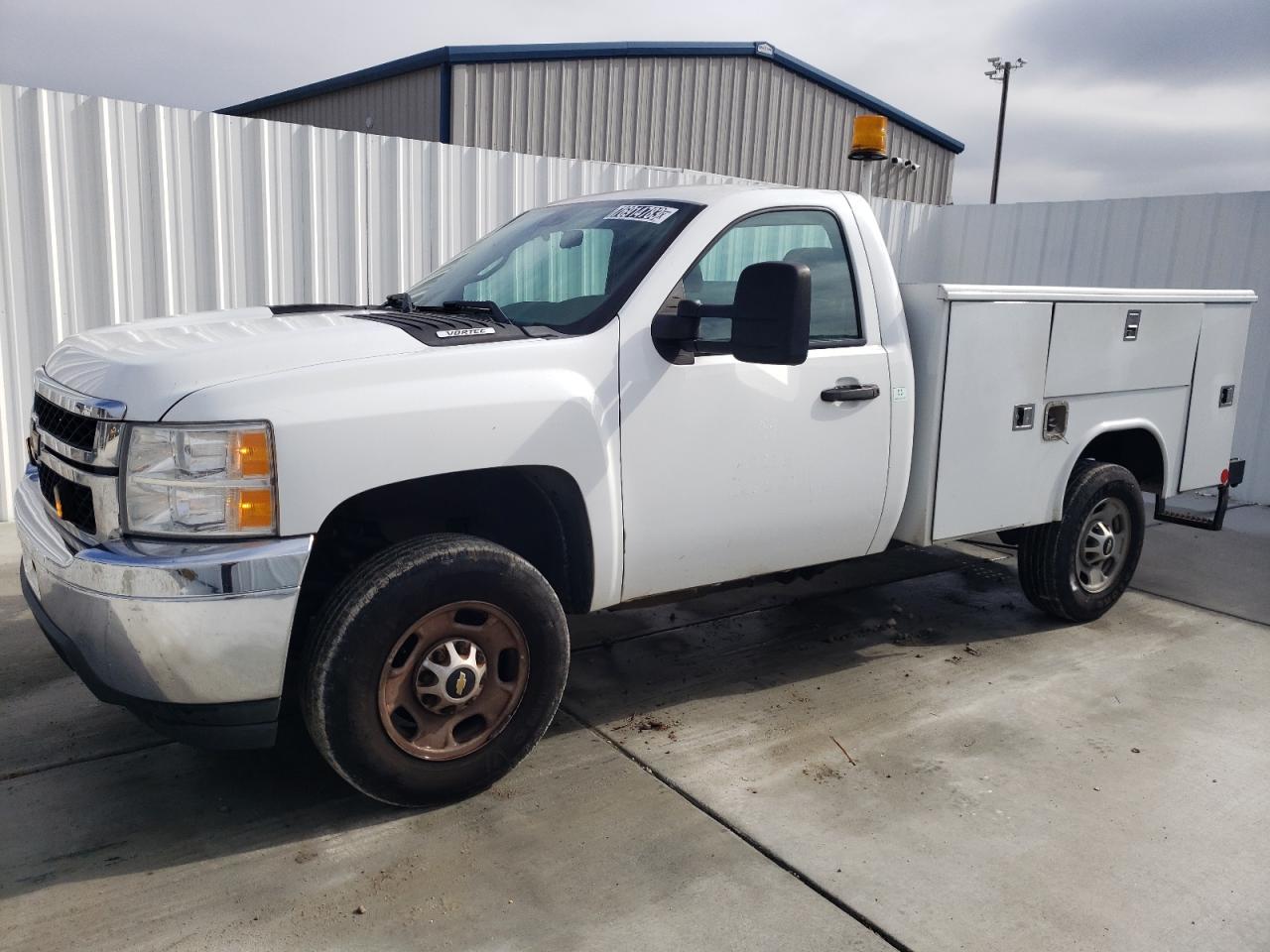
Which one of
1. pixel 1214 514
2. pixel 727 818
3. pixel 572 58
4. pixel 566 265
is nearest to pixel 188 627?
pixel 727 818

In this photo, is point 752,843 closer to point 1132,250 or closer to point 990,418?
point 990,418

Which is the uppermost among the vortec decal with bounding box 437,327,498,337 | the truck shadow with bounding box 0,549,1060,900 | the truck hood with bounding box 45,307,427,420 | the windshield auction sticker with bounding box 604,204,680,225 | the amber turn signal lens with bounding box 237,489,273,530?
the windshield auction sticker with bounding box 604,204,680,225

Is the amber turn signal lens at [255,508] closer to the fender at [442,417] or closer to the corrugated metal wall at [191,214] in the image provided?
the fender at [442,417]

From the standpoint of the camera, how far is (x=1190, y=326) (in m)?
5.43

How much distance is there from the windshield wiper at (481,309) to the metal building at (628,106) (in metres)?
12.0

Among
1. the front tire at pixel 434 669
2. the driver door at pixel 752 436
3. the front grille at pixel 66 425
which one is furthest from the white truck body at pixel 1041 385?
the front grille at pixel 66 425

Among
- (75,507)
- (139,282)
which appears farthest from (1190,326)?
(139,282)

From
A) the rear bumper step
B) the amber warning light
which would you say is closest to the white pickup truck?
the amber warning light

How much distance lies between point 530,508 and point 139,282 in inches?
186

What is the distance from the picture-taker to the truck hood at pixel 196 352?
286 cm

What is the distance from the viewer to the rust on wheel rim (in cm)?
319

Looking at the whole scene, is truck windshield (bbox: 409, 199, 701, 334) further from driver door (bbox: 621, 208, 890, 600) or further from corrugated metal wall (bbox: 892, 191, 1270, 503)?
corrugated metal wall (bbox: 892, 191, 1270, 503)

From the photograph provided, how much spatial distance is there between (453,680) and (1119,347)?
3705 mm

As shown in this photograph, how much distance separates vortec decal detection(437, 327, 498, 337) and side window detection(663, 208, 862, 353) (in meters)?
0.77
